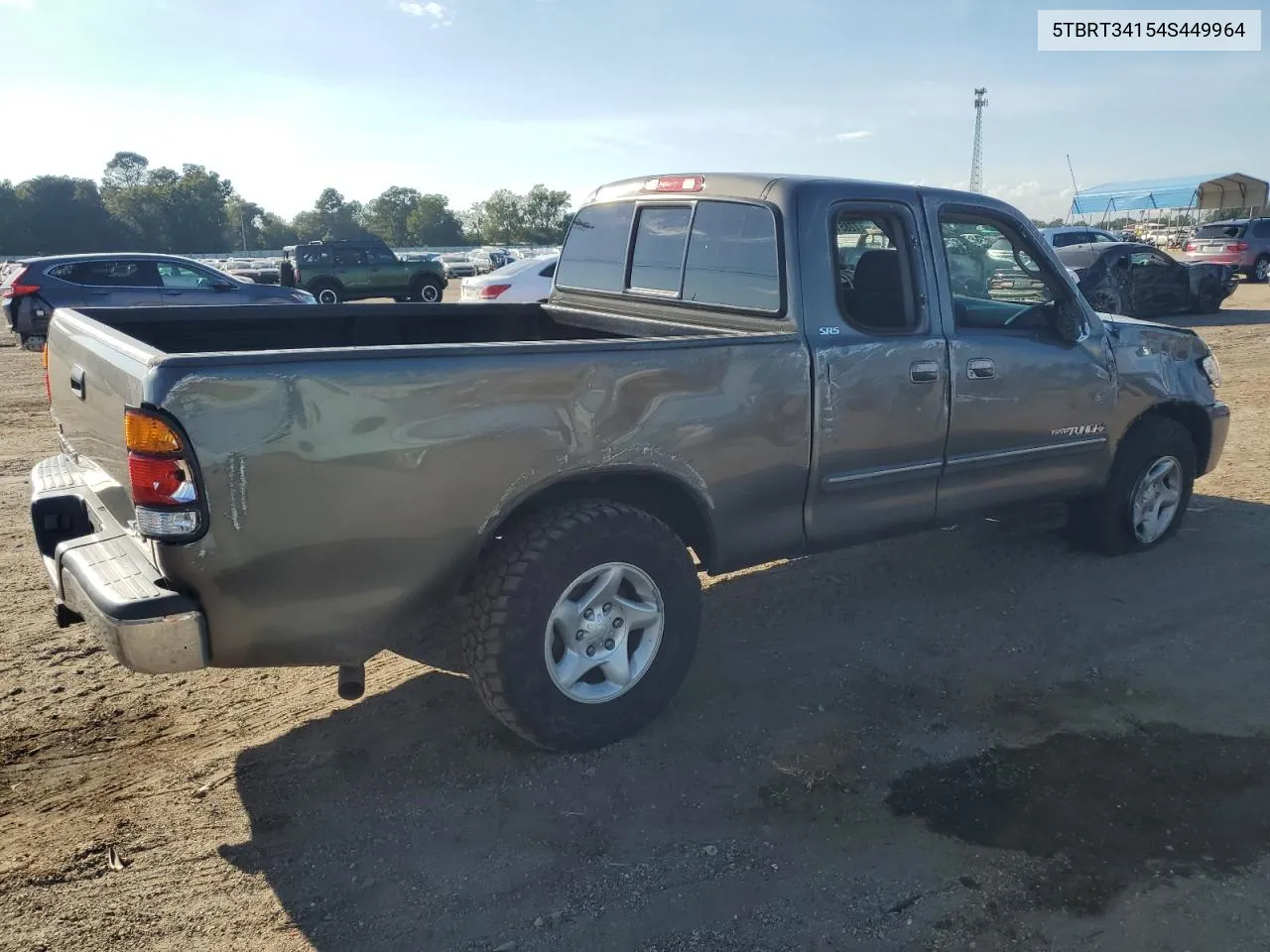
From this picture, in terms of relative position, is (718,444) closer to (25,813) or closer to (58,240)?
(25,813)

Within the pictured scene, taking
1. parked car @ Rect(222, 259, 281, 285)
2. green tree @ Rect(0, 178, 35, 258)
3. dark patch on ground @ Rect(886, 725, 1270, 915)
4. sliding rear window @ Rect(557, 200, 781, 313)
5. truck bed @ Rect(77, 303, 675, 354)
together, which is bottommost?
dark patch on ground @ Rect(886, 725, 1270, 915)

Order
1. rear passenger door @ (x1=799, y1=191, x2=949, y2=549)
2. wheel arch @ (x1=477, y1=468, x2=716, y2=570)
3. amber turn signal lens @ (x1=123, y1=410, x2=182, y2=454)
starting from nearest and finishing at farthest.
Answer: amber turn signal lens @ (x1=123, y1=410, x2=182, y2=454), wheel arch @ (x1=477, y1=468, x2=716, y2=570), rear passenger door @ (x1=799, y1=191, x2=949, y2=549)

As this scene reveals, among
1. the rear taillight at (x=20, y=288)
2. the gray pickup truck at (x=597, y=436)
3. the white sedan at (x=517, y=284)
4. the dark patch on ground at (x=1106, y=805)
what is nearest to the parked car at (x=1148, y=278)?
the white sedan at (x=517, y=284)

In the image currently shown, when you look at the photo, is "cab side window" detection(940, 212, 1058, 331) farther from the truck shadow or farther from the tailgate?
the tailgate

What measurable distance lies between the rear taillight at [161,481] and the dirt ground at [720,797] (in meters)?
1.05

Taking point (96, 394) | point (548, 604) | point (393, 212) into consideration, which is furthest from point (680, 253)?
point (393, 212)

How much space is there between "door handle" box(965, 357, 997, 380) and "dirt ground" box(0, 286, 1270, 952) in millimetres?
1180

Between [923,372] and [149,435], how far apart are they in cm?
292

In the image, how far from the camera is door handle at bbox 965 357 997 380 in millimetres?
4219

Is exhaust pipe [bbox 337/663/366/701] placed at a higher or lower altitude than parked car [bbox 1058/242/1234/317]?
lower

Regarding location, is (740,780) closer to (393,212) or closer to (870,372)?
(870,372)

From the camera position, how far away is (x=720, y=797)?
3.16 meters

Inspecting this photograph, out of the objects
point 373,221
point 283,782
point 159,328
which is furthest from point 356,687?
point 373,221

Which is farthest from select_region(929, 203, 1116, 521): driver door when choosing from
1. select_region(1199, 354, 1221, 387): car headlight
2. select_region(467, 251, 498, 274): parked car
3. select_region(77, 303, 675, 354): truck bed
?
select_region(467, 251, 498, 274): parked car
